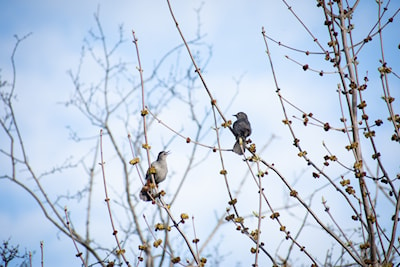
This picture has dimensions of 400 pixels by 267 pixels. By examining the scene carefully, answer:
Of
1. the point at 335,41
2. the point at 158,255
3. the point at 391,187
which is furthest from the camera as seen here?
the point at 158,255

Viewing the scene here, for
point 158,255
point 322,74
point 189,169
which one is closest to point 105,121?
point 189,169

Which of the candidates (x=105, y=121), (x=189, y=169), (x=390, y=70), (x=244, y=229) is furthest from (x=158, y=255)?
(x=390, y=70)

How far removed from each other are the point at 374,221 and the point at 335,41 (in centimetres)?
136

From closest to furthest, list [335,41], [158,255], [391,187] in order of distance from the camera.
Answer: [391,187], [335,41], [158,255]

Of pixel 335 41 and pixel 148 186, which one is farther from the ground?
pixel 335 41

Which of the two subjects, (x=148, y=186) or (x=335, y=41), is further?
(x=335, y=41)

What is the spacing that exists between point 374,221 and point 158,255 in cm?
763

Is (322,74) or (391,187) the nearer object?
(391,187)

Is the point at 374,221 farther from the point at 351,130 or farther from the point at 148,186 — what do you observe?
the point at 148,186

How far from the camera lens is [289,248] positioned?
178 inches

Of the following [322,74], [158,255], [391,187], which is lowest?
[391,187]

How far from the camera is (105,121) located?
1116 centimetres

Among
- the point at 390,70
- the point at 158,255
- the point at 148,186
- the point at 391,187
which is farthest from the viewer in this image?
the point at 158,255

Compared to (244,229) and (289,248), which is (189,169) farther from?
(244,229)
